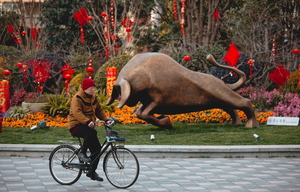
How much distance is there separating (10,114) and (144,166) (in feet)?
25.0

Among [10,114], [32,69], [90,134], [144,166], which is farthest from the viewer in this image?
[32,69]

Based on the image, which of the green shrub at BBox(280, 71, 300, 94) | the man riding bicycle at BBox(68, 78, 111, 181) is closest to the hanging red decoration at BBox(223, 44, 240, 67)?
the green shrub at BBox(280, 71, 300, 94)

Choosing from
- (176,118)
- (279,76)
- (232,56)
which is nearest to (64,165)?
(176,118)

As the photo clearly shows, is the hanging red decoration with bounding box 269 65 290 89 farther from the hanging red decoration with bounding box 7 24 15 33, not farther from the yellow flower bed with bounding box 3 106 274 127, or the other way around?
the hanging red decoration with bounding box 7 24 15 33

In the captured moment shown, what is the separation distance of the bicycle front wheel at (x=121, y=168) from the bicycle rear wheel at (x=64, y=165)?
52 centimetres

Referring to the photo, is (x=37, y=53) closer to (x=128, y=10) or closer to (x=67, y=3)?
(x=67, y=3)

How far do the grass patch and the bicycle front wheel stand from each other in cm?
330

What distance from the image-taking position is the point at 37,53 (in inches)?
762

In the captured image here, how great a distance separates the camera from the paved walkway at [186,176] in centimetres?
659

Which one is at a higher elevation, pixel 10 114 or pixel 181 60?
pixel 181 60

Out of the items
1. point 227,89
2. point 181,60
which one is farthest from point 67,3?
point 227,89

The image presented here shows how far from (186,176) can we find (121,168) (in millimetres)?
1419

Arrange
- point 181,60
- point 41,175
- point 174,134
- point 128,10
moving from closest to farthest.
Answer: point 41,175, point 174,134, point 181,60, point 128,10

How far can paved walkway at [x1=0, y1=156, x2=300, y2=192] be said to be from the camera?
659 centimetres
